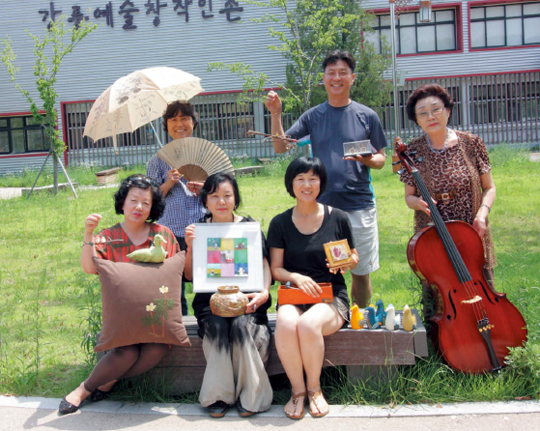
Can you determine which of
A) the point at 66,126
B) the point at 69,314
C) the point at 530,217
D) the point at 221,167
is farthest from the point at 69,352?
the point at 66,126

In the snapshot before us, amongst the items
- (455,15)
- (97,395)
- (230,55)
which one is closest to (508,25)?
(455,15)

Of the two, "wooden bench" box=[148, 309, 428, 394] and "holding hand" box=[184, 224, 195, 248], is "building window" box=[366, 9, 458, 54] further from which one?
"wooden bench" box=[148, 309, 428, 394]

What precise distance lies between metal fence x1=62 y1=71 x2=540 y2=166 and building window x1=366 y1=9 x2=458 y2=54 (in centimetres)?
169

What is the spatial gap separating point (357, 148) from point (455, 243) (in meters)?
1.02

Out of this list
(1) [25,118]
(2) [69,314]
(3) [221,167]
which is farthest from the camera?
(1) [25,118]

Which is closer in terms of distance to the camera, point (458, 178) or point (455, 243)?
point (455, 243)

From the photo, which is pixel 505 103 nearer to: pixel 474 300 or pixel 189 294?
pixel 189 294

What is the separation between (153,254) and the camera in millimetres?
3811

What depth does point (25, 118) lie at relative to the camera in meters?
23.9

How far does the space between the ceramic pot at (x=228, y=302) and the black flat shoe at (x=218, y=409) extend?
22.1 inches

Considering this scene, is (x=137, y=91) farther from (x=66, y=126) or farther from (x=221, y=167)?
(x=66, y=126)

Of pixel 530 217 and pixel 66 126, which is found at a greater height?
pixel 66 126

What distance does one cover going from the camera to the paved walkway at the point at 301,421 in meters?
3.43

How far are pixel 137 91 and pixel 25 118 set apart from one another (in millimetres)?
21542
